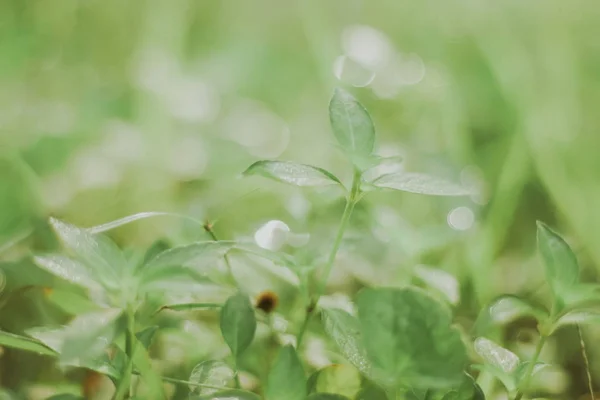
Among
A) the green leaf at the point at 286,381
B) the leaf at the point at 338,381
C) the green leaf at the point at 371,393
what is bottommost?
the green leaf at the point at 371,393

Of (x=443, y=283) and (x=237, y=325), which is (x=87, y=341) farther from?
(x=443, y=283)

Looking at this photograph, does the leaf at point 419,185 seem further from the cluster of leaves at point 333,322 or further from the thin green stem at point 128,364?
the thin green stem at point 128,364

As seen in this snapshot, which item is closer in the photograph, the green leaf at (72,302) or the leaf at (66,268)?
the leaf at (66,268)

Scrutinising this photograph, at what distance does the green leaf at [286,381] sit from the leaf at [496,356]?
14 cm

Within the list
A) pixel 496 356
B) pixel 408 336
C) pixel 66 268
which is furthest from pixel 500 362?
pixel 66 268

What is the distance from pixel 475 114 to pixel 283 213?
534mm

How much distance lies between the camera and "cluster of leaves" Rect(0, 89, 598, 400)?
0.37 m

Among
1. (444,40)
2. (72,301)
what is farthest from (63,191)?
Answer: (444,40)

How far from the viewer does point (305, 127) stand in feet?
3.98

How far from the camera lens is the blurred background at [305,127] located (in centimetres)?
76

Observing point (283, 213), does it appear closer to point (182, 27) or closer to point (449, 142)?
point (449, 142)

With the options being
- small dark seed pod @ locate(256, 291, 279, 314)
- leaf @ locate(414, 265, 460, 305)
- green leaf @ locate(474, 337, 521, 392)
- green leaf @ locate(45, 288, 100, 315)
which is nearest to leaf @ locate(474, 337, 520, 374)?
green leaf @ locate(474, 337, 521, 392)

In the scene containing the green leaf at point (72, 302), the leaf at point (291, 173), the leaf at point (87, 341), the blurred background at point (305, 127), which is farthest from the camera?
the blurred background at point (305, 127)

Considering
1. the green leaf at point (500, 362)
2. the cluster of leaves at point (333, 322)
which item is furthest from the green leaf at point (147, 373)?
the green leaf at point (500, 362)
